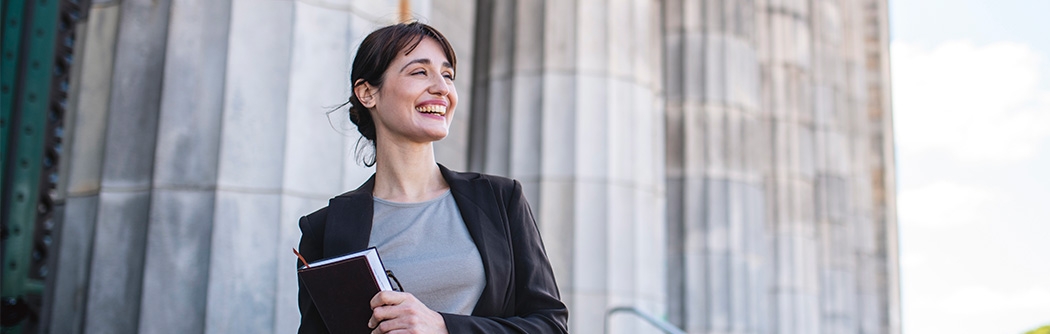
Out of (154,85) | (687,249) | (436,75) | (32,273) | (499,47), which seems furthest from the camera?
(687,249)

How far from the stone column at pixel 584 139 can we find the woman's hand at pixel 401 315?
293 inches

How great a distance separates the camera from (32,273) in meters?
7.36

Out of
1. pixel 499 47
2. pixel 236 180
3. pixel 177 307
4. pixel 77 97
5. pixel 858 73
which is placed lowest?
pixel 177 307

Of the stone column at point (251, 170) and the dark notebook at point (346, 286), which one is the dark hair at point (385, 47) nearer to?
the dark notebook at point (346, 286)

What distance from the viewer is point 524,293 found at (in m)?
2.86

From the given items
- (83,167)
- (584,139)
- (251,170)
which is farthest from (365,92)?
(584,139)

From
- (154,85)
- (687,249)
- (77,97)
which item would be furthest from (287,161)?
(687,249)

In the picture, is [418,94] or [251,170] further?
[251,170]

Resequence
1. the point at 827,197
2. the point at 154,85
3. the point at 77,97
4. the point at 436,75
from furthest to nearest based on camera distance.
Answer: the point at 827,197 → the point at 77,97 → the point at 154,85 → the point at 436,75

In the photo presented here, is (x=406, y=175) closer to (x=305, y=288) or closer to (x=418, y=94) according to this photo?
(x=418, y=94)

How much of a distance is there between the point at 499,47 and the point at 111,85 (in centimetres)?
519

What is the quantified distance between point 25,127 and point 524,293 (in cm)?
599

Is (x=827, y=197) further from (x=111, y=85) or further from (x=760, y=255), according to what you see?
(x=111, y=85)

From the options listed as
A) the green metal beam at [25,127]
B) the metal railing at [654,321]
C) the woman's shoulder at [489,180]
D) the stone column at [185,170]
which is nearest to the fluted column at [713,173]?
the metal railing at [654,321]
